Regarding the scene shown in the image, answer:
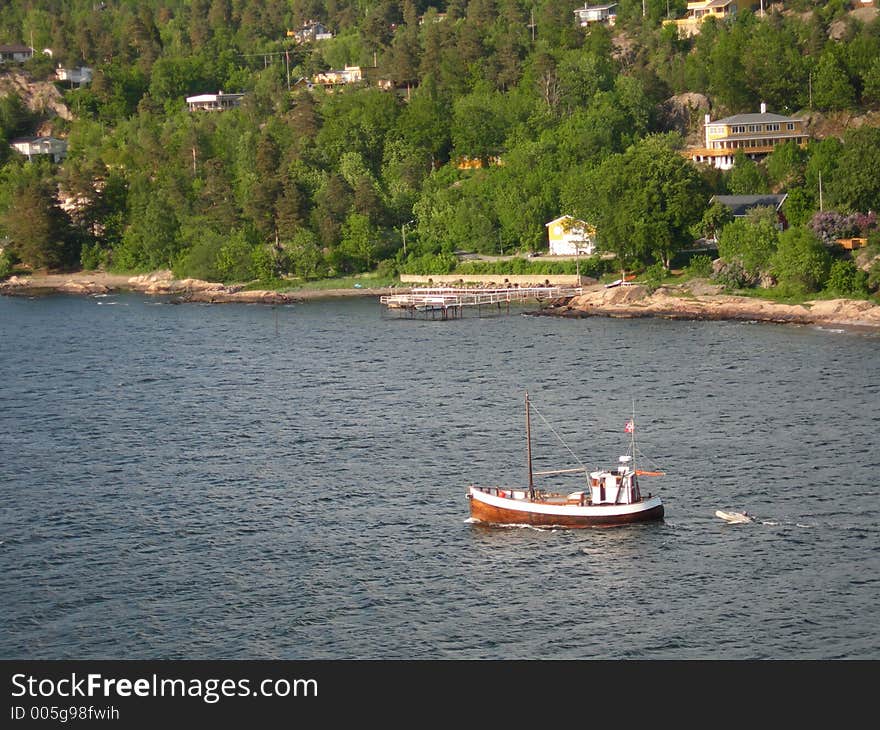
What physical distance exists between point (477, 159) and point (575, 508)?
89.6 m

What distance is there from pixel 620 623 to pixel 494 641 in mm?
3698

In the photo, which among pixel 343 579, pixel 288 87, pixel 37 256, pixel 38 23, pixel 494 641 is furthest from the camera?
pixel 38 23

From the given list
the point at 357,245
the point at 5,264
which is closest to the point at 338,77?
the point at 5,264

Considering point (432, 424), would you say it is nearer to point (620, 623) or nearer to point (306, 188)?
point (620, 623)

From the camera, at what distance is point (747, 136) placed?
397ft

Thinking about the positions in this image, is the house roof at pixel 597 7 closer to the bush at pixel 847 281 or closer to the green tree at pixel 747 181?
the green tree at pixel 747 181

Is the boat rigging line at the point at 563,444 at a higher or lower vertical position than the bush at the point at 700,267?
lower

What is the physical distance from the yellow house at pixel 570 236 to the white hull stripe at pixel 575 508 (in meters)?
60.6

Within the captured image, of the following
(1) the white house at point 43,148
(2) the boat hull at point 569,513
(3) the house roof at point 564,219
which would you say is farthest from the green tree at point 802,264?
(1) the white house at point 43,148

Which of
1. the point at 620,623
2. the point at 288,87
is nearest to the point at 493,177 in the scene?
the point at 288,87

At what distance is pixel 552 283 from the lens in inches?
4129

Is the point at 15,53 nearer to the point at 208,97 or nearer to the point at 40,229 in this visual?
the point at 208,97

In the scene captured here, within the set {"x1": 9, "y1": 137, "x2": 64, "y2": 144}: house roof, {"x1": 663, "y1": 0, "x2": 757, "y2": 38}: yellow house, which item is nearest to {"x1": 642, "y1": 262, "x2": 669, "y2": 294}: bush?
{"x1": 663, "y1": 0, "x2": 757, "y2": 38}: yellow house

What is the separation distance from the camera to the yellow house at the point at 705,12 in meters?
146
